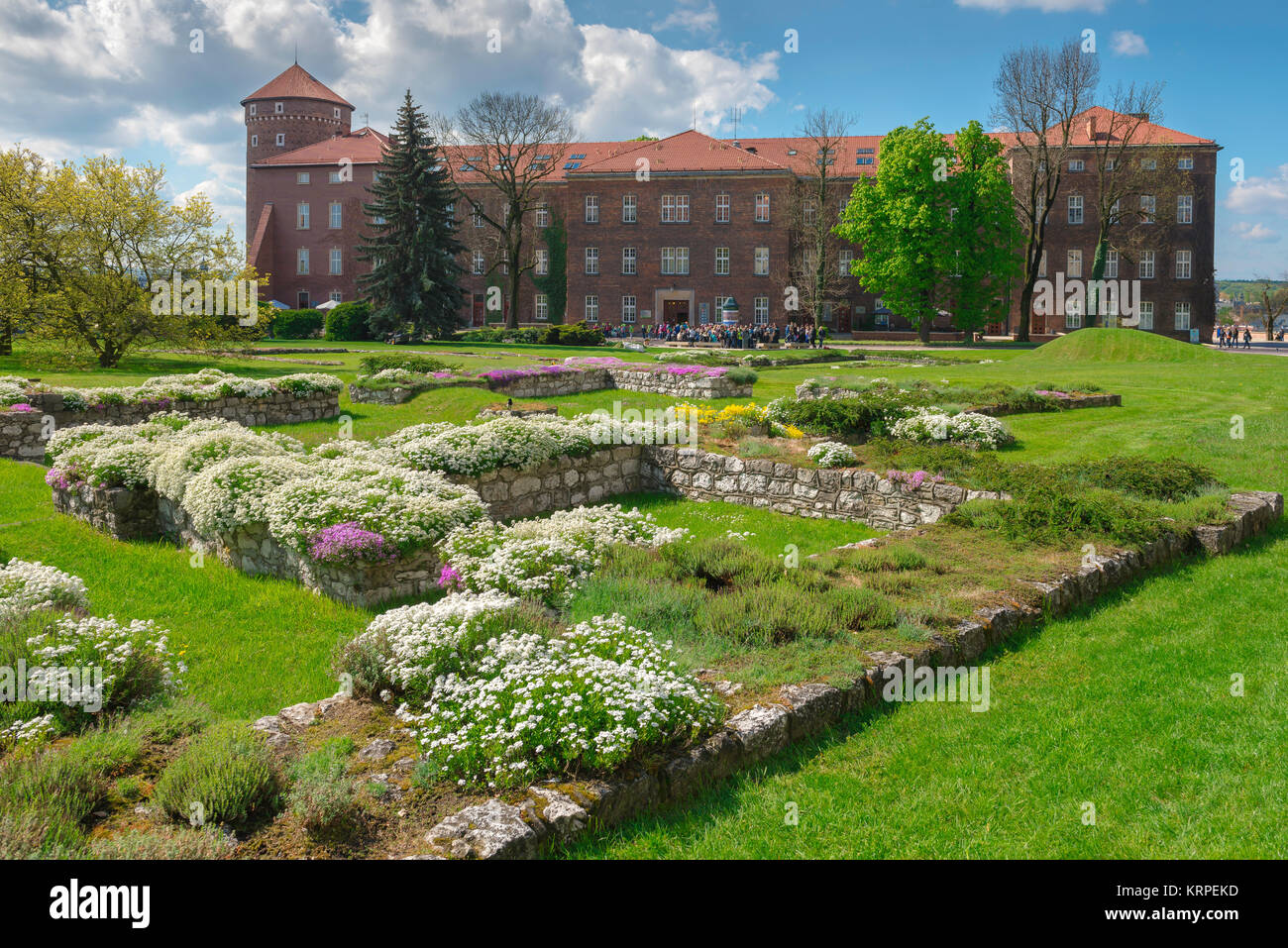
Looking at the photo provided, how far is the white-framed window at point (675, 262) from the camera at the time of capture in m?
59.8

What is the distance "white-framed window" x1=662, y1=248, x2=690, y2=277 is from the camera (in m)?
59.8

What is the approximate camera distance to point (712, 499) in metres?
13.6

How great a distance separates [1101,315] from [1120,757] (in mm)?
61625

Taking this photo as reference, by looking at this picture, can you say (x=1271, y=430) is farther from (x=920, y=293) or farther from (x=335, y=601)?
(x=920, y=293)

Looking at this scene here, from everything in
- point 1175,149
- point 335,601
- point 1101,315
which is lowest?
point 335,601

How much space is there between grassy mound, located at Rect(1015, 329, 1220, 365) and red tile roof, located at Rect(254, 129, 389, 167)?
49.8 m

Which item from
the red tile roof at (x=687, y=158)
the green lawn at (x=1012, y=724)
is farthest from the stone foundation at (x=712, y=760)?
the red tile roof at (x=687, y=158)

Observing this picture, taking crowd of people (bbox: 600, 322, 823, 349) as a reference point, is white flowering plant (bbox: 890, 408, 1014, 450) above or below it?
below

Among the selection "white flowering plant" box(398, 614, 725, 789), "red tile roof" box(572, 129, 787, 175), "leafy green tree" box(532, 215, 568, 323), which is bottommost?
"white flowering plant" box(398, 614, 725, 789)

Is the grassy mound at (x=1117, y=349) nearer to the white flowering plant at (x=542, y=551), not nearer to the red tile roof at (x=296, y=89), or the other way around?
the white flowering plant at (x=542, y=551)

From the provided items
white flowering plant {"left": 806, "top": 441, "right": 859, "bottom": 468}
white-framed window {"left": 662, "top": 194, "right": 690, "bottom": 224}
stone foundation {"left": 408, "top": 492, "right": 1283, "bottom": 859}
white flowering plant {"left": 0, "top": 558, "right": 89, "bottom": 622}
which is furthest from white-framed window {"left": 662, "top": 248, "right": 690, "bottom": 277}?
white flowering plant {"left": 0, "top": 558, "right": 89, "bottom": 622}

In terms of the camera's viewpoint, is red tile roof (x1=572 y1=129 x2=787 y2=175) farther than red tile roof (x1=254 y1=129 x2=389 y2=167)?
No

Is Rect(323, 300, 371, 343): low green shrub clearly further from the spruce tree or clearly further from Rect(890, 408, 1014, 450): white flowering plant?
Rect(890, 408, 1014, 450): white flowering plant
